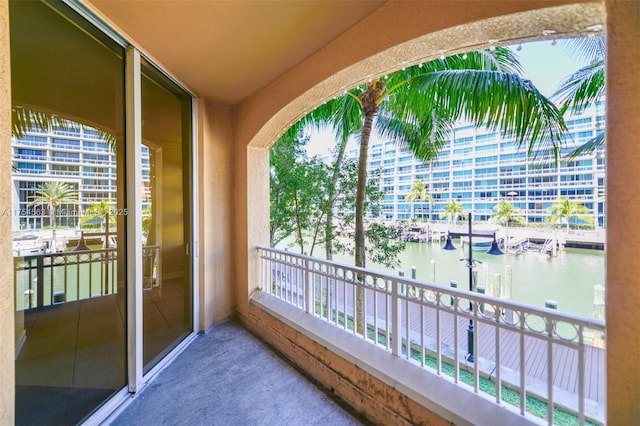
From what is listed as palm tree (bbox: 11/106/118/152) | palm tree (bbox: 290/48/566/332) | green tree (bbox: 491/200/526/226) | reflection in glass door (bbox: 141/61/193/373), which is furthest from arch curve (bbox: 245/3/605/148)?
green tree (bbox: 491/200/526/226)

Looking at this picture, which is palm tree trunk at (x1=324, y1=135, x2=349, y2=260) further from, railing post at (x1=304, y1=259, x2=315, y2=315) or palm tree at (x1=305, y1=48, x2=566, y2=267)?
railing post at (x1=304, y1=259, x2=315, y2=315)

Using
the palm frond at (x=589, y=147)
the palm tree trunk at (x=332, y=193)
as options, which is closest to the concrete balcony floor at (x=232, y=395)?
the palm tree trunk at (x=332, y=193)

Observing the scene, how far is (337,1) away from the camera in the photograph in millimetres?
1505

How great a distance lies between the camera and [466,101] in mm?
2412

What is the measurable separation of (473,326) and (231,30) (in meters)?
2.52

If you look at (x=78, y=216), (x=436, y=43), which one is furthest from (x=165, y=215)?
(x=436, y=43)

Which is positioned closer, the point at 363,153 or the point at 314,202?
the point at 363,153

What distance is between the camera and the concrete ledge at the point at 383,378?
1.35 m

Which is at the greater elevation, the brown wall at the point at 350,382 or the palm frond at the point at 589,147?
the palm frond at the point at 589,147

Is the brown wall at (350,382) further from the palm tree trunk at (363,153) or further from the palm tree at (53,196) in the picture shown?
the palm tree at (53,196)

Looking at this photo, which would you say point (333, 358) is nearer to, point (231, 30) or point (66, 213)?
point (66, 213)

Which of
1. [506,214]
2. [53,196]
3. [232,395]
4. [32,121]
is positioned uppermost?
[32,121]

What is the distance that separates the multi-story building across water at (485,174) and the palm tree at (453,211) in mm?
Result: 93

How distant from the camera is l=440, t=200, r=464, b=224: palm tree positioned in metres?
4.56
